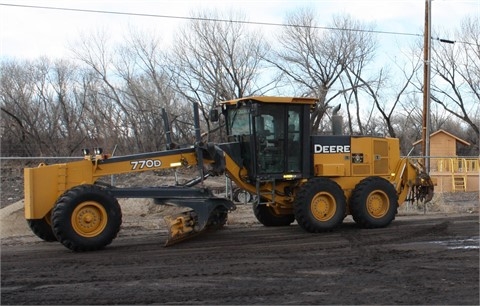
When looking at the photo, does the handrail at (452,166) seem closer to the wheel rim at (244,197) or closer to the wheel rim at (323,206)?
the wheel rim at (323,206)

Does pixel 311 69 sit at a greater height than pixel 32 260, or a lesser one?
greater

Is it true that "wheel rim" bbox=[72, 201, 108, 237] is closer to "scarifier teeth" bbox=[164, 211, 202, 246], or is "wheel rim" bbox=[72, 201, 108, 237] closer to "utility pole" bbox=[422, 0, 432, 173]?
"scarifier teeth" bbox=[164, 211, 202, 246]

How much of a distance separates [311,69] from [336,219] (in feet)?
92.5

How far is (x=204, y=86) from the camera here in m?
34.1

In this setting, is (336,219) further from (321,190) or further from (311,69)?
(311,69)

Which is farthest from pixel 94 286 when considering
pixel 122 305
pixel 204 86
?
pixel 204 86

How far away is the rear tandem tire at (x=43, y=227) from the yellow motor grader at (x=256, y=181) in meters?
0.02

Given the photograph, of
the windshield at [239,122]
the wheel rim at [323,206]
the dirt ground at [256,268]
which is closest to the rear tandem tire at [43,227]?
the dirt ground at [256,268]

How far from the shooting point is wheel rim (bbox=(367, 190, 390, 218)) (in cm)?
1223

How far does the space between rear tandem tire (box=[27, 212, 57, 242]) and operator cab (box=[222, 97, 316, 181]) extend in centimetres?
378

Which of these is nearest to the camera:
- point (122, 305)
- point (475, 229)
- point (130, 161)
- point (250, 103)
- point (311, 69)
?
point (122, 305)

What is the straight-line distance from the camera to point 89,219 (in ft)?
30.5

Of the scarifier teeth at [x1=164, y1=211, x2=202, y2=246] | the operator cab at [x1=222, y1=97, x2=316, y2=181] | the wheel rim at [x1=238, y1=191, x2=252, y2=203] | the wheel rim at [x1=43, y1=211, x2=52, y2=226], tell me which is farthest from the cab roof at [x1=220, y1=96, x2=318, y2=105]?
the wheel rim at [x1=43, y1=211, x2=52, y2=226]

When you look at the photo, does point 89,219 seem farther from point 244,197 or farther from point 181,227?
point 244,197
